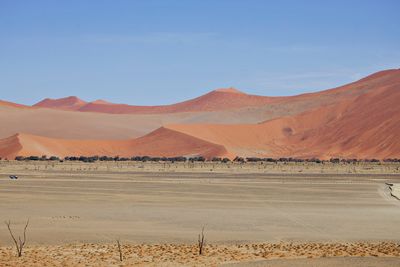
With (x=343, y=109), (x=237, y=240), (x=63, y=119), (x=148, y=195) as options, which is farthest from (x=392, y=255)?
(x=63, y=119)

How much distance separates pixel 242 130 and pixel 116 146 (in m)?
27.3

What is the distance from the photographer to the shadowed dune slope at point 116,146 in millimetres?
104594

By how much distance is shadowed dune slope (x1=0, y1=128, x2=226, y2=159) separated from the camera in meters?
105

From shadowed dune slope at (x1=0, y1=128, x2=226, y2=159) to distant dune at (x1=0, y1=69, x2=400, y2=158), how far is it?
0.19 metres

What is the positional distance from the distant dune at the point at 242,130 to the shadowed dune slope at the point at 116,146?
19cm

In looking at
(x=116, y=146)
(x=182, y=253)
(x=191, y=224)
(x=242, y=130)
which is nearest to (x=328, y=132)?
(x=242, y=130)

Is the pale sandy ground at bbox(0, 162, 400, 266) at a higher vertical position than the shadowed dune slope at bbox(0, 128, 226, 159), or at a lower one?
lower

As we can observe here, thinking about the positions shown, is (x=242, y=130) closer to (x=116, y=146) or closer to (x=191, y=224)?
(x=116, y=146)

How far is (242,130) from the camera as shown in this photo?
139375 mm

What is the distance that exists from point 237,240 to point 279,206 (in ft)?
29.0

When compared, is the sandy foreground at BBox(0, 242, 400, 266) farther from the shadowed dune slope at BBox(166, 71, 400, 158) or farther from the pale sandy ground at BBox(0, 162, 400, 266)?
the shadowed dune slope at BBox(166, 71, 400, 158)

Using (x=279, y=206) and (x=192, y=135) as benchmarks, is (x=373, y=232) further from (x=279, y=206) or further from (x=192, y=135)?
(x=192, y=135)

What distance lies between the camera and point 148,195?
97.4 ft

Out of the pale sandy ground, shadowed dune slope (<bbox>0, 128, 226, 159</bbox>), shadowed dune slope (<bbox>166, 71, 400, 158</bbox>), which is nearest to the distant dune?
shadowed dune slope (<bbox>166, 71, 400, 158</bbox>)
